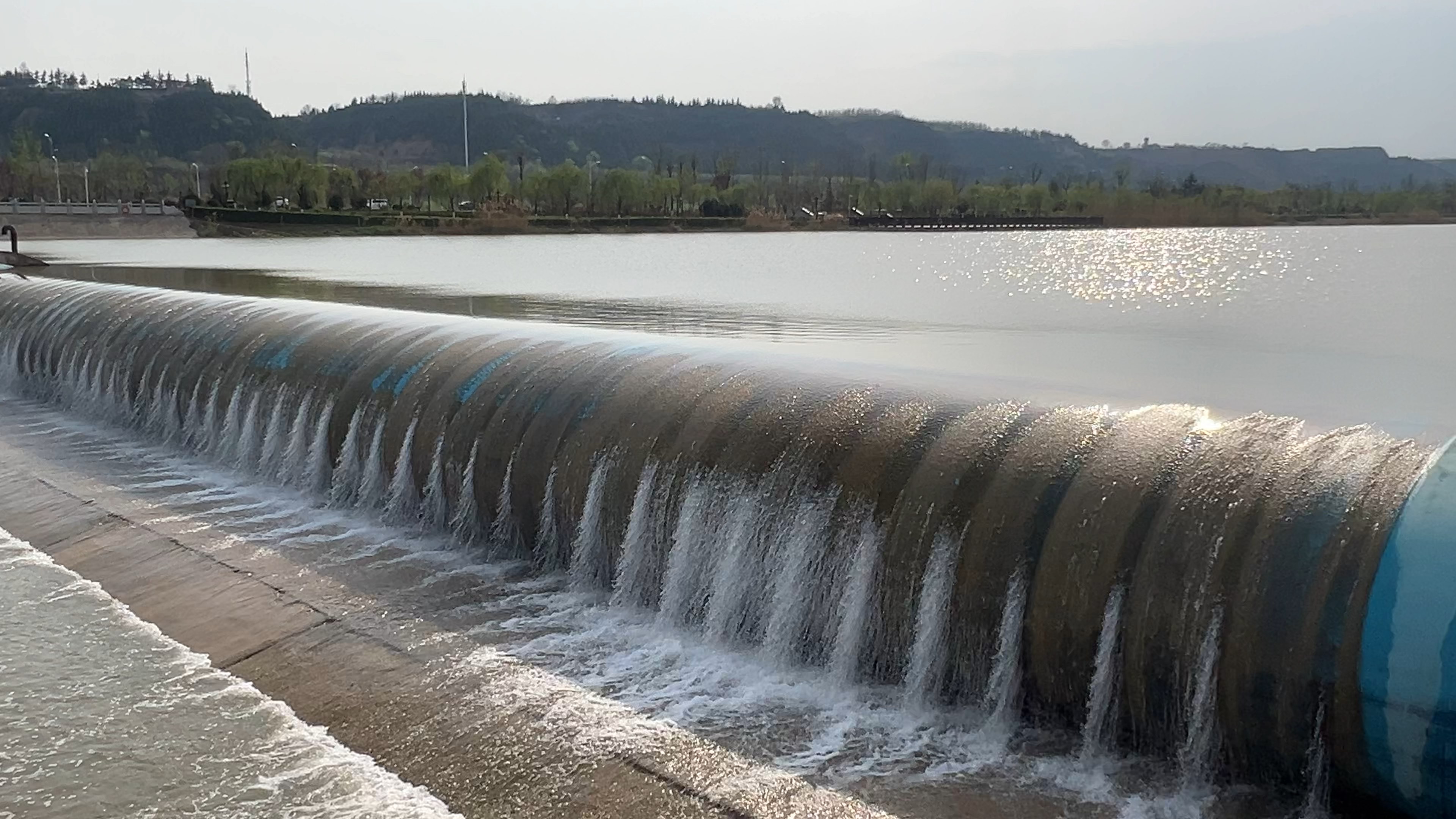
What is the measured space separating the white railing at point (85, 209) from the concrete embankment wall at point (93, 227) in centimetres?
25

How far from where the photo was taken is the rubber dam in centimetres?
462

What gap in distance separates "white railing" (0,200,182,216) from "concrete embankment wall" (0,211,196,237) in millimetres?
253

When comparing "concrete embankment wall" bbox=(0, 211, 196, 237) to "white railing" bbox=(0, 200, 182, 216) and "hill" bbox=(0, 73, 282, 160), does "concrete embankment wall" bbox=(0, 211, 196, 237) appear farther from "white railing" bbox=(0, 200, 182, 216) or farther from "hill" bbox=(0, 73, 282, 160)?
"hill" bbox=(0, 73, 282, 160)

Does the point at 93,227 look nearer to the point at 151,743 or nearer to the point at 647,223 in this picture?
the point at 647,223

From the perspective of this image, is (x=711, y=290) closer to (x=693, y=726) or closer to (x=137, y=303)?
(x=137, y=303)

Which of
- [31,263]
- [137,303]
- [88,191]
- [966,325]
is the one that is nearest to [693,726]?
[137,303]

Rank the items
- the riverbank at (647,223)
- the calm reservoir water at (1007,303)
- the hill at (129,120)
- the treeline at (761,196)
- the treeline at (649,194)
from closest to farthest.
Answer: the calm reservoir water at (1007,303) < the riverbank at (647,223) < the treeline at (761,196) < the treeline at (649,194) < the hill at (129,120)

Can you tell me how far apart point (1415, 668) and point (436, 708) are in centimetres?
431

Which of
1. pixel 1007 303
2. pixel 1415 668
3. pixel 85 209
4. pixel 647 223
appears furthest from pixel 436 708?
pixel 647 223

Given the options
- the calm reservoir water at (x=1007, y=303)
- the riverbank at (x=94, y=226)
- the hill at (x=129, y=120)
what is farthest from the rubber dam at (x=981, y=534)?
the hill at (x=129, y=120)

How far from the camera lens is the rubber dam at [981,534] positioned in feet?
15.2

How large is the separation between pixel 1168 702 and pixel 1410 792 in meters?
0.94

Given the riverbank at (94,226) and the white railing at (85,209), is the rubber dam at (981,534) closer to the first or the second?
the riverbank at (94,226)

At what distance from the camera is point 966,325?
20219mm
